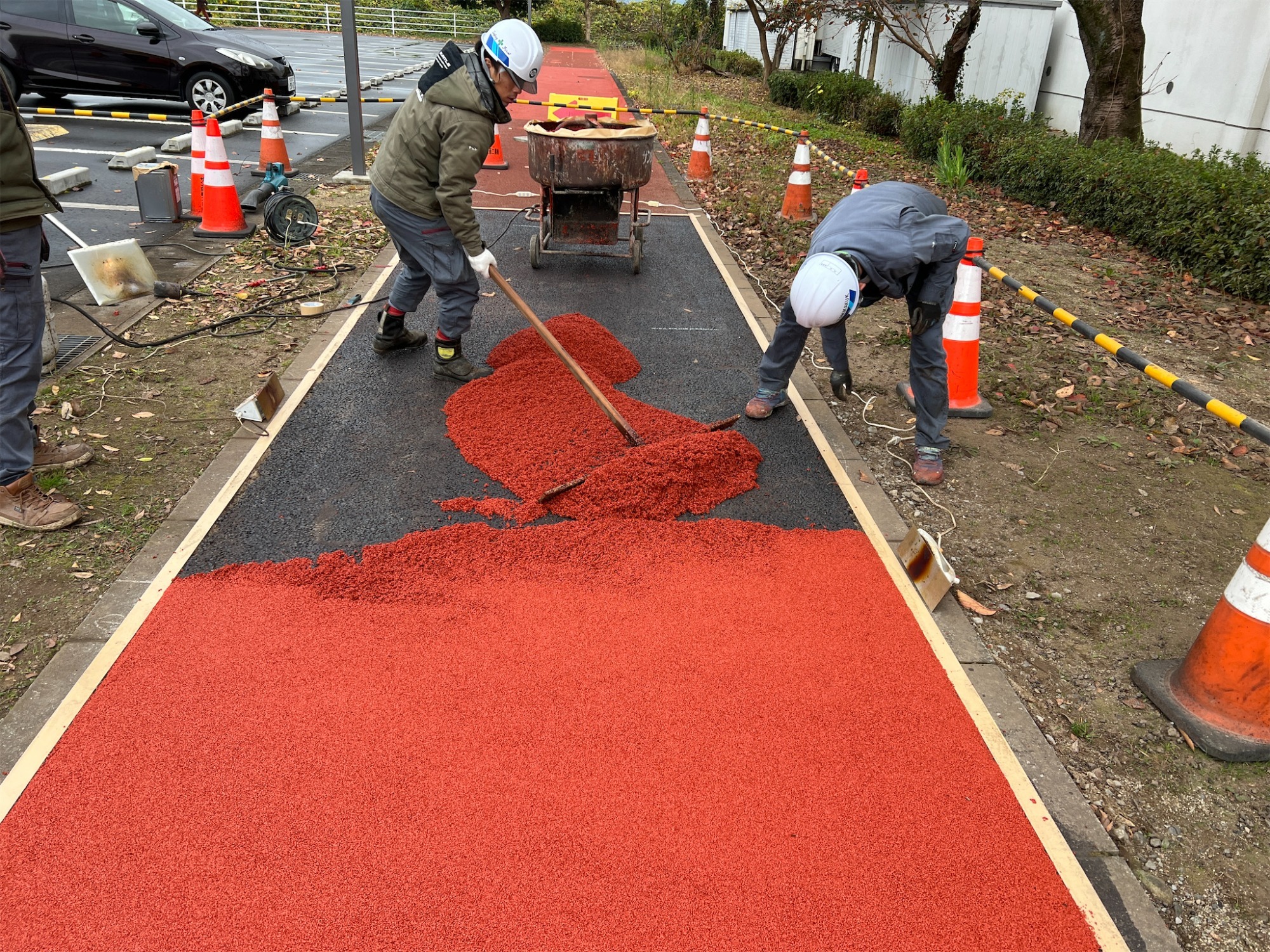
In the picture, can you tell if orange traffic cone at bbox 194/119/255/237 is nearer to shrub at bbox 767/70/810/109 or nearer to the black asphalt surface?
the black asphalt surface

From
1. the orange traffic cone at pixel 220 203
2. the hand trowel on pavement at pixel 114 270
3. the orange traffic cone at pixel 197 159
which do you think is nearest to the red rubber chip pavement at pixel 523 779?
the hand trowel on pavement at pixel 114 270

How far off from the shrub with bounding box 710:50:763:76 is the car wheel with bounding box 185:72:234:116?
20379 millimetres

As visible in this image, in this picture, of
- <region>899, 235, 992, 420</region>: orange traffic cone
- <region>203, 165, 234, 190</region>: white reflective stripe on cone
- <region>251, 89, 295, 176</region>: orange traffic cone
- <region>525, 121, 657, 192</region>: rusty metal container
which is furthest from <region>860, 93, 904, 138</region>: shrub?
<region>203, 165, 234, 190</region>: white reflective stripe on cone

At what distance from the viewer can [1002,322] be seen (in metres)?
7.00

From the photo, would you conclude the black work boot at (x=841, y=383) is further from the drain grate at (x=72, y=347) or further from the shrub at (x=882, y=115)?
the shrub at (x=882, y=115)

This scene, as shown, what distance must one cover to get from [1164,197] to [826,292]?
668cm

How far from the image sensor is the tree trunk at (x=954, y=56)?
14734mm

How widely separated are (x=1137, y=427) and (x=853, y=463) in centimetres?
210

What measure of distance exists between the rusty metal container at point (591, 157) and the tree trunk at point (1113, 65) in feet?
22.3

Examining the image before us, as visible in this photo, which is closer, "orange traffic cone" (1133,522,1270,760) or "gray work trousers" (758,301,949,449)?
"orange traffic cone" (1133,522,1270,760)

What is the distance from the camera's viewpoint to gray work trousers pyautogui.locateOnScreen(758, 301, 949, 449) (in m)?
4.55

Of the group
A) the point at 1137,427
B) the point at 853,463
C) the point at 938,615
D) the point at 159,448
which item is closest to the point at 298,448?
the point at 159,448

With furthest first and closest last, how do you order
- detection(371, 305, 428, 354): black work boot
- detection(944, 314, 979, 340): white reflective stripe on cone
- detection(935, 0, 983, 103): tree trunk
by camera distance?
detection(935, 0, 983, 103): tree trunk → detection(371, 305, 428, 354): black work boot → detection(944, 314, 979, 340): white reflective stripe on cone

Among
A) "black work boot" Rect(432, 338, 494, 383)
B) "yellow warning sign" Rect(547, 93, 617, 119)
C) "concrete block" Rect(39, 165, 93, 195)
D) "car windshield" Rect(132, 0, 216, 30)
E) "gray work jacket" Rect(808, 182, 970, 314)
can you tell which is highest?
"car windshield" Rect(132, 0, 216, 30)
